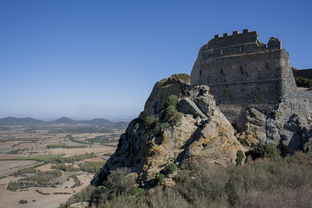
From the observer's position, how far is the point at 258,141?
65.1 feet

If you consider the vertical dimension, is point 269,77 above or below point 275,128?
above

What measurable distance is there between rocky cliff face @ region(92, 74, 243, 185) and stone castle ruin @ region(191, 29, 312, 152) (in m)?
1.60

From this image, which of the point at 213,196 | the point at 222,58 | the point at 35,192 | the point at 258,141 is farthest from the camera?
the point at 35,192

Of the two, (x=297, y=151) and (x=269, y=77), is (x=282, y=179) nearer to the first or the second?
(x=297, y=151)

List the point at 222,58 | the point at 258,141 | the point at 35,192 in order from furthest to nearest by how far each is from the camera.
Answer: the point at 35,192 → the point at 222,58 → the point at 258,141

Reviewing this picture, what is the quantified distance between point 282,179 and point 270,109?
874 centimetres

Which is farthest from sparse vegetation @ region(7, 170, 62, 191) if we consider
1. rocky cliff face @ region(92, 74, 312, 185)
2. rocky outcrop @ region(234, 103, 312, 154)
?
rocky outcrop @ region(234, 103, 312, 154)

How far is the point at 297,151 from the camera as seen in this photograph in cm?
1792

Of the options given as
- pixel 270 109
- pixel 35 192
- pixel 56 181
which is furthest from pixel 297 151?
pixel 56 181

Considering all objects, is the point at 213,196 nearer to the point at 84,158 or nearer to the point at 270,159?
the point at 270,159

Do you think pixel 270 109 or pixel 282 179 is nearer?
pixel 282 179

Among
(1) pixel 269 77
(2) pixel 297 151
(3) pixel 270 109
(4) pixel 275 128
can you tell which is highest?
(1) pixel 269 77

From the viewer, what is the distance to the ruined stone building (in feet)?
67.4

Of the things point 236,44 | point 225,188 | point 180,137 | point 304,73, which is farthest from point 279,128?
point 225,188
